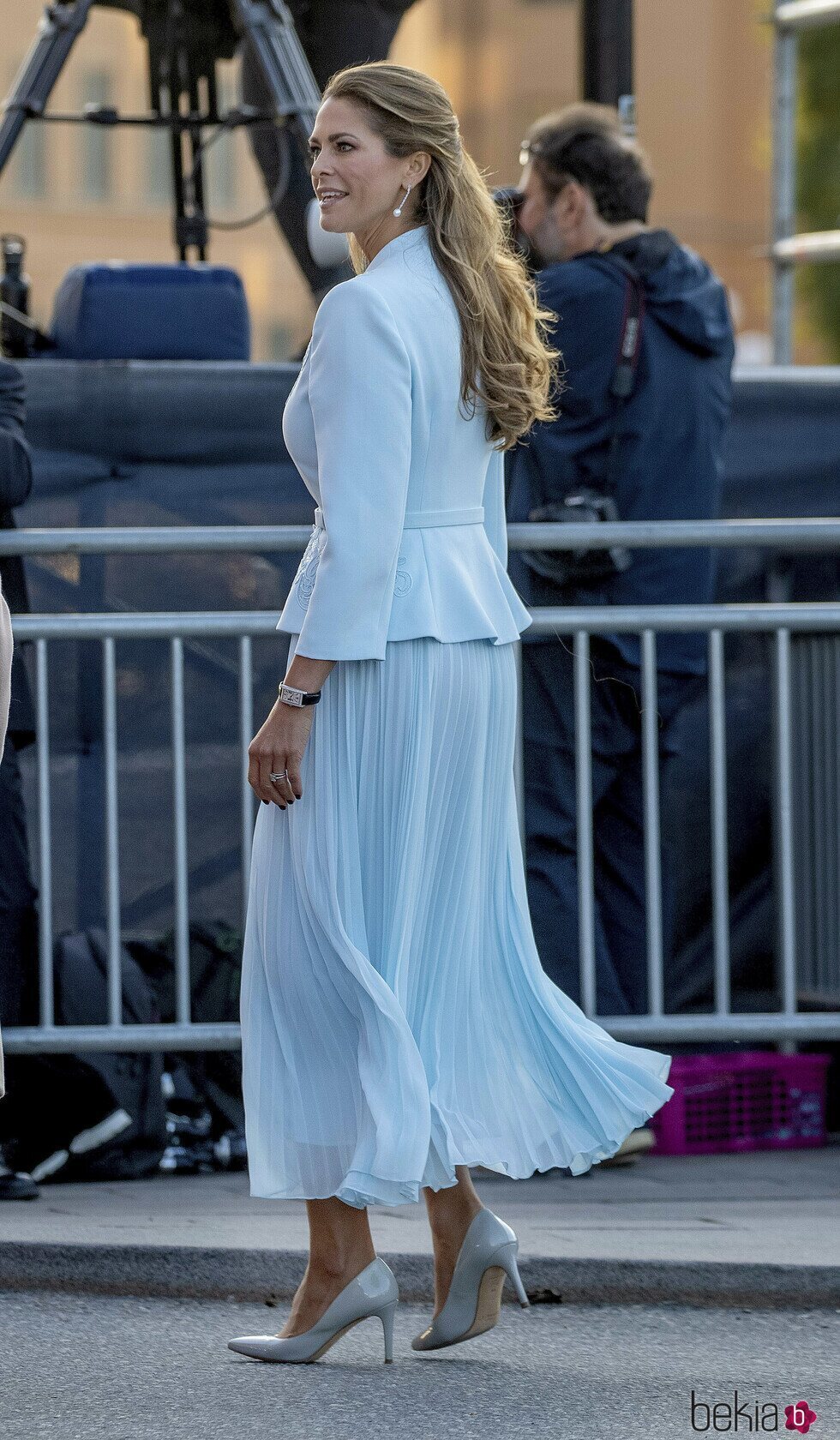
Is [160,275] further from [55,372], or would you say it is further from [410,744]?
[410,744]

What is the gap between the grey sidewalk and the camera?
12.6 ft

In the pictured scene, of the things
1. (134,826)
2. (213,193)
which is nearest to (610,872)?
(134,826)

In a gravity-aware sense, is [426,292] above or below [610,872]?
above

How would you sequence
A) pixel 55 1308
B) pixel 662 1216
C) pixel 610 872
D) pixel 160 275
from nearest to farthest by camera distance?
pixel 55 1308
pixel 662 1216
pixel 610 872
pixel 160 275

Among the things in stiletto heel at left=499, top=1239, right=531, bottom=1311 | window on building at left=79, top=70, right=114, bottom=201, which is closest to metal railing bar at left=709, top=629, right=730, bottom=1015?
stiletto heel at left=499, top=1239, right=531, bottom=1311

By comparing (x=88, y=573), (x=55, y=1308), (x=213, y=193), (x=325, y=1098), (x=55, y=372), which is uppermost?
(x=213, y=193)

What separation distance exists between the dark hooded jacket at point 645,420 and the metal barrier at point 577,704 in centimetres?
26

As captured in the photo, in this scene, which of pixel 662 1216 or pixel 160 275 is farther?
pixel 160 275

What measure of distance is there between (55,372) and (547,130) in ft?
4.24

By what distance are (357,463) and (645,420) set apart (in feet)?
6.31

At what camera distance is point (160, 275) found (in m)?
5.63

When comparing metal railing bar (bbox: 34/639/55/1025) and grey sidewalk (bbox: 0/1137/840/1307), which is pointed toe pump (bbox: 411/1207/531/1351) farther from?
metal railing bar (bbox: 34/639/55/1025)

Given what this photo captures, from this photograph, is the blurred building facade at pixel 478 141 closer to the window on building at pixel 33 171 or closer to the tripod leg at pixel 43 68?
the window on building at pixel 33 171

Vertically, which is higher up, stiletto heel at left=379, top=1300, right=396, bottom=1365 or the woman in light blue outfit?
the woman in light blue outfit
